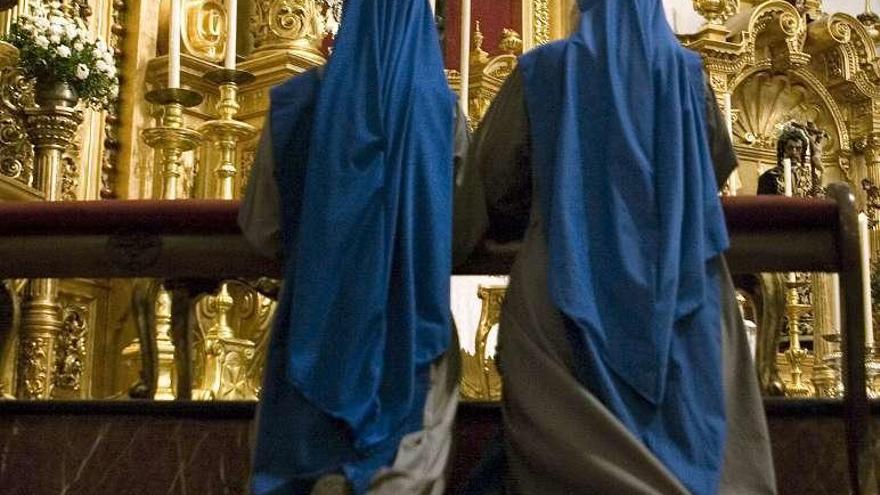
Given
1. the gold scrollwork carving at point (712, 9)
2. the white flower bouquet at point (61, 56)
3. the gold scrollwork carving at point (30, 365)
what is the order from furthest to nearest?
the gold scrollwork carving at point (712, 9) → the white flower bouquet at point (61, 56) → the gold scrollwork carving at point (30, 365)

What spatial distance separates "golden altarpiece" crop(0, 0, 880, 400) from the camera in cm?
354

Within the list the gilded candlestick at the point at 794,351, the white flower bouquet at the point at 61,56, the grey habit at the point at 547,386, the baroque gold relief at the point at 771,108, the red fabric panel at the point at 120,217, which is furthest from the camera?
the baroque gold relief at the point at 771,108

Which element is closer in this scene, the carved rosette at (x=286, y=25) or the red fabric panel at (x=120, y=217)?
the red fabric panel at (x=120, y=217)

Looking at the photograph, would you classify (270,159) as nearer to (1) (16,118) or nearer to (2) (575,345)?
(2) (575,345)

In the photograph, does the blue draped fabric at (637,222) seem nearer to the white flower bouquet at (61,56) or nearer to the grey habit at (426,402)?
the grey habit at (426,402)

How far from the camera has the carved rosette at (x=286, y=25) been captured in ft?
15.7

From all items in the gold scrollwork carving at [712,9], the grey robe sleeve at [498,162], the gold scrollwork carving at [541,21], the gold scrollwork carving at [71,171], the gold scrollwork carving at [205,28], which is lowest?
the grey robe sleeve at [498,162]

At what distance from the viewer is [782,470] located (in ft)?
9.19

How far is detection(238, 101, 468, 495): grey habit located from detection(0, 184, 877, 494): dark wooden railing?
0.12m

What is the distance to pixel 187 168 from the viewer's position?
15.2ft

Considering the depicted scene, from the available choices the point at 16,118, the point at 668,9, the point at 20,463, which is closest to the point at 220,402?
the point at 20,463

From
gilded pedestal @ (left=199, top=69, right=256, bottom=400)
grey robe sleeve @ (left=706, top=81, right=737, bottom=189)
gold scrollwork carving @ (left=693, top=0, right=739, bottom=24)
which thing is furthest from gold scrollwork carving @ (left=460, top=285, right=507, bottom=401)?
gold scrollwork carving @ (left=693, top=0, right=739, bottom=24)

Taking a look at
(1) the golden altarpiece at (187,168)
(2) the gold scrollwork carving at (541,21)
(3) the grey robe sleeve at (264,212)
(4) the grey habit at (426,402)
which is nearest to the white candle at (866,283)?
(1) the golden altarpiece at (187,168)

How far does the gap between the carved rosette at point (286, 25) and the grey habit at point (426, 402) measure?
219 cm
